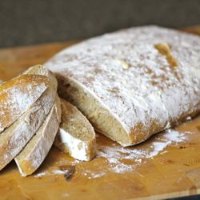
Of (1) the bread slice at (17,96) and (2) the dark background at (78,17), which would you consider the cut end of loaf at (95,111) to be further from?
(2) the dark background at (78,17)

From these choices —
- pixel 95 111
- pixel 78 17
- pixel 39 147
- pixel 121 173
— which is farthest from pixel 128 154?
pixel 78 17

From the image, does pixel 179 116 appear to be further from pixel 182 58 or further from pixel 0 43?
pixel 0 43

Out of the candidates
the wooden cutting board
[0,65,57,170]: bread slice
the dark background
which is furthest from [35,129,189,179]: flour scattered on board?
the dark background

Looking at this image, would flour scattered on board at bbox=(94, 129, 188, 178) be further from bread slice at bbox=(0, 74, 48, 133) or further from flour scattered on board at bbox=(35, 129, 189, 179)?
bread slice at bbox=(0, 74, 48, 133)

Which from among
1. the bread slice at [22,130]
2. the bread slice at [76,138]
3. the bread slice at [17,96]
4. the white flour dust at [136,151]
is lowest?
the white flour dust at [136,151]

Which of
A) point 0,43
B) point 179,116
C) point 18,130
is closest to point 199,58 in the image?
point 179,116

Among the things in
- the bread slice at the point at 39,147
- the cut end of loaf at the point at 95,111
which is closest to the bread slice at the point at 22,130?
the bread slice at the point at 39,147

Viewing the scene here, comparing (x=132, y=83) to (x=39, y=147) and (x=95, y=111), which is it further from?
(x=39, y=147)
